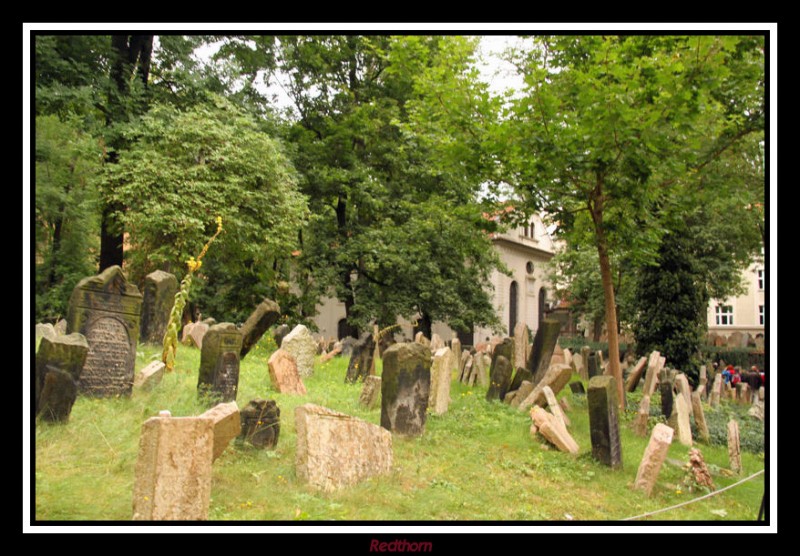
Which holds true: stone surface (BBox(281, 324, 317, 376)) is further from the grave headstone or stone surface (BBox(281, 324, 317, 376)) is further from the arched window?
the arched window

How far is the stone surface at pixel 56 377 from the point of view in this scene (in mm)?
6094

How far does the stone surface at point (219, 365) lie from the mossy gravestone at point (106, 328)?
3.04 feet

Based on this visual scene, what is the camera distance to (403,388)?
298 inches

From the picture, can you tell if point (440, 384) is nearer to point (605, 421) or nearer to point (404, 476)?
point (605, 421)

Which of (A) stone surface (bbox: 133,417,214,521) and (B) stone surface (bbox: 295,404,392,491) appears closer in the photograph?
(A) stone surface (bbox: 133,417,214,521)

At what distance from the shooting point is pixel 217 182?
15562 mm

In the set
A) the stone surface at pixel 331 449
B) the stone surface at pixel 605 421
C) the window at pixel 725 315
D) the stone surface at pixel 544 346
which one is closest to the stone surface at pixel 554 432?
the stone surface at pixel 605 421

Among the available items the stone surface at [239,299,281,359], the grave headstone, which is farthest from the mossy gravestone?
the grave headstone

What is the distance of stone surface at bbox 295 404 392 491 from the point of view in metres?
5.52

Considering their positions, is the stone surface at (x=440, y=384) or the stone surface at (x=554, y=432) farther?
the stone surface at (x=440, y=384)

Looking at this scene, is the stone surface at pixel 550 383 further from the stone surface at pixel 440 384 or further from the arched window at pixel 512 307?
the arched window at pixel 512 307

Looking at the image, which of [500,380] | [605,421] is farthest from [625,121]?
[500,380]

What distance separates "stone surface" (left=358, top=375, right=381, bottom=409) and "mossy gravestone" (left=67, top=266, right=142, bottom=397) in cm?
313
